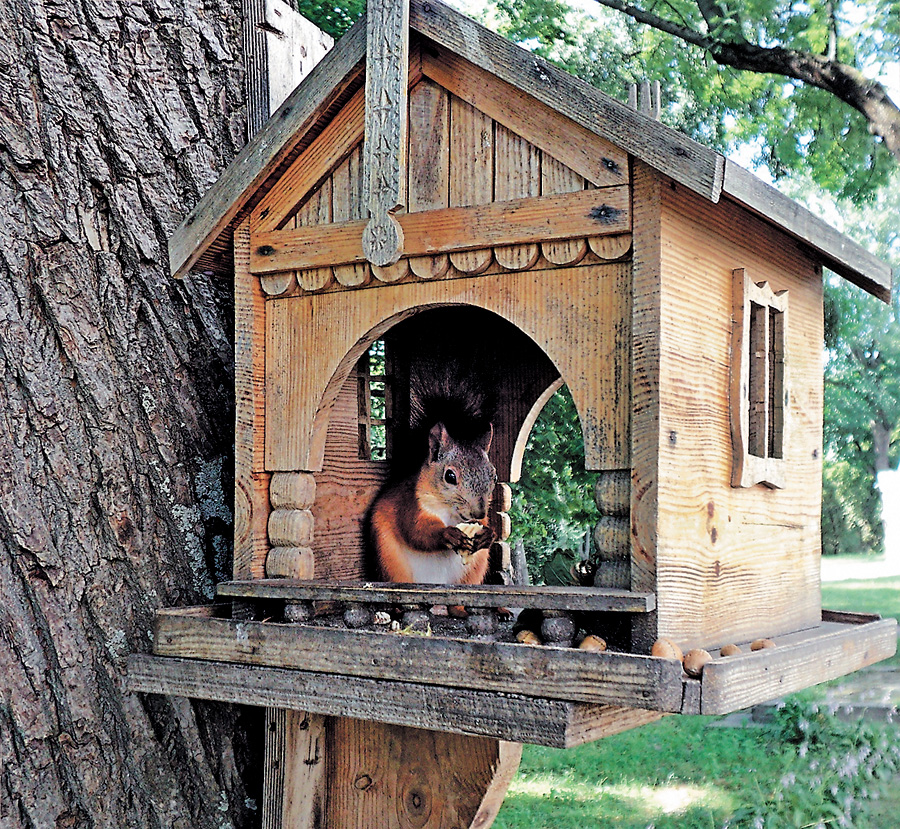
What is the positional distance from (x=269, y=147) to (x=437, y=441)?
0.79m

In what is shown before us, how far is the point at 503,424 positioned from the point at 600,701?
49.1 inches

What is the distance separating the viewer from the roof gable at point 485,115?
5.17ft

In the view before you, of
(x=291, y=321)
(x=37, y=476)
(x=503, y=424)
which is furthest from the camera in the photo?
(x=503, y=424)

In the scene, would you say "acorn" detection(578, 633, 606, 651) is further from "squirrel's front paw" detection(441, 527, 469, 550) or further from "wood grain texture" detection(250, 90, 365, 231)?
"wood grain texture" detection(250, 90, 365, 231)

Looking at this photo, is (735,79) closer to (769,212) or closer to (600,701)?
(769,212)

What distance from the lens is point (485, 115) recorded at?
70.0 inches

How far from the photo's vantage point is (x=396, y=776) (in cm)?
208

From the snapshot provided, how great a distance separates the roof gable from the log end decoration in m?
0.07

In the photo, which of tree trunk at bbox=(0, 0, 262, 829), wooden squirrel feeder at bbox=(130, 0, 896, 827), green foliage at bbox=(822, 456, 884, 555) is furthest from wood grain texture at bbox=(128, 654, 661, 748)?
green foliage at bbox=(822, 456, 884, 555)

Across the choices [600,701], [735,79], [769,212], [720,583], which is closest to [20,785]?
[600,701]

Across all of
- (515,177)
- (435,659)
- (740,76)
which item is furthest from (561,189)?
(740,76)

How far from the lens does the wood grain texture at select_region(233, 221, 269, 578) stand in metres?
1.98

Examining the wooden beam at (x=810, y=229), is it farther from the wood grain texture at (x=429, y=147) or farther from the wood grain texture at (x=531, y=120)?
the wood grain texture at (x=429, y=147)

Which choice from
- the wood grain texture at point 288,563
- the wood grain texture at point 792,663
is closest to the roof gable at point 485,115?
the wood grain texture at point 288,563
